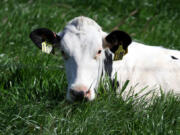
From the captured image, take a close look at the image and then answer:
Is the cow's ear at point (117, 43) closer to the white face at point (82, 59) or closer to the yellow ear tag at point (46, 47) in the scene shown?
the white face at point (82, 59)

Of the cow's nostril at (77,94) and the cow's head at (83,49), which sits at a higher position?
the cow's head at (83,49)

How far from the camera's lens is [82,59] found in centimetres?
433

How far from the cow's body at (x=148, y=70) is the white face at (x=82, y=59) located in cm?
53

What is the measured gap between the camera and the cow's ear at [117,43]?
4.66 metres

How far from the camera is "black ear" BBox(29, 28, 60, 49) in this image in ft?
16.0

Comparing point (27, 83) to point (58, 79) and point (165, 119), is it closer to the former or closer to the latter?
point (58, 79)

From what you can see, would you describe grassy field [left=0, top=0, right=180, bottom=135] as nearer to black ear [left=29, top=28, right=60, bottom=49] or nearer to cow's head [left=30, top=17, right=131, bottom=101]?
cow's head [left=30, top=17, right=131, bottom=101]

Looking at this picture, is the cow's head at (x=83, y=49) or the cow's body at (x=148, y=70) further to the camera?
the cow's body at (x=148, y=70)

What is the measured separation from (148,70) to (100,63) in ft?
2.78

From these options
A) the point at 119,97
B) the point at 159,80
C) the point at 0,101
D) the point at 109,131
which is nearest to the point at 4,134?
the point at 0,101

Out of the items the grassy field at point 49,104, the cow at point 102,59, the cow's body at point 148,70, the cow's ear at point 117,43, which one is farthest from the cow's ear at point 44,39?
the cow's body at point 148,70

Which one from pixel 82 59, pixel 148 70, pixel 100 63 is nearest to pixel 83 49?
pixel 82 59

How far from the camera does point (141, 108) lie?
4211 mm

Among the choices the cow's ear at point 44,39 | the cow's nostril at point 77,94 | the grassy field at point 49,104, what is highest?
the cow's ear at point 44,39
